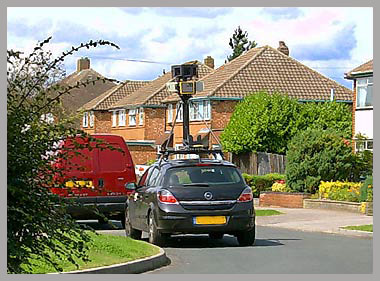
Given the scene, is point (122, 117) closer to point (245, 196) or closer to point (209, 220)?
point (245, 196)

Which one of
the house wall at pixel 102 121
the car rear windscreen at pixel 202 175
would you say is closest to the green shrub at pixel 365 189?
the car rear windscreen at pixel 202 175

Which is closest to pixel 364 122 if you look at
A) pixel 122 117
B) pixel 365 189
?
pixel 365 189

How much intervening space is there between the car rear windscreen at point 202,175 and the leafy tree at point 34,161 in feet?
21.8

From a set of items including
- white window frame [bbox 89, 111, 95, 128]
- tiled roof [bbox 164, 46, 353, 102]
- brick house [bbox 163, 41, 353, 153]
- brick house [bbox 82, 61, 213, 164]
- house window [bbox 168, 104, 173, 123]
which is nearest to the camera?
brick house [bbox 163, 41, 353, 153]

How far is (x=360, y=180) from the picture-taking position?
1121 inches

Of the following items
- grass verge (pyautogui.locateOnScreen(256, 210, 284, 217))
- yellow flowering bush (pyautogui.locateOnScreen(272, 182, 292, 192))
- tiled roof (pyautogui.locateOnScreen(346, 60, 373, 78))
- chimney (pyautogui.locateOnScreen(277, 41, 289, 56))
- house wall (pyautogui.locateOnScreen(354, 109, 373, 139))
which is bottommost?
grass verge (pyautogui.locateOnScreen(256, 210, 284, 217))

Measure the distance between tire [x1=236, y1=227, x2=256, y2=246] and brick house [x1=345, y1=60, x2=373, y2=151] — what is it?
20.7m

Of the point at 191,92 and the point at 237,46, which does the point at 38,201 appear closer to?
the point at 191,92

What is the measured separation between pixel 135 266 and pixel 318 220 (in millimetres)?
10460

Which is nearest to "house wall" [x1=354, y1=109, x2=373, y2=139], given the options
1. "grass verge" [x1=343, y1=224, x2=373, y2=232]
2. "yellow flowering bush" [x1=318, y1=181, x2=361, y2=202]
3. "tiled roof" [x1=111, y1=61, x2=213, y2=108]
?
"yellow flowering bush" [x1=318, y1=181, x2=361, y2=202]

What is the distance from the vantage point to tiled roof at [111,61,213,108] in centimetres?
5857

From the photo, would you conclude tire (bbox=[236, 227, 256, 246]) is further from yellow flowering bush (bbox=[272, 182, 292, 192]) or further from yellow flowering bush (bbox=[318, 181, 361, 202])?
yellow flowering bush (bbox=[272, 182, 292, 192])

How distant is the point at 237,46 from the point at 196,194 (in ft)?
206

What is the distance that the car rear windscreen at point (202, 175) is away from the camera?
14383 millimetres
